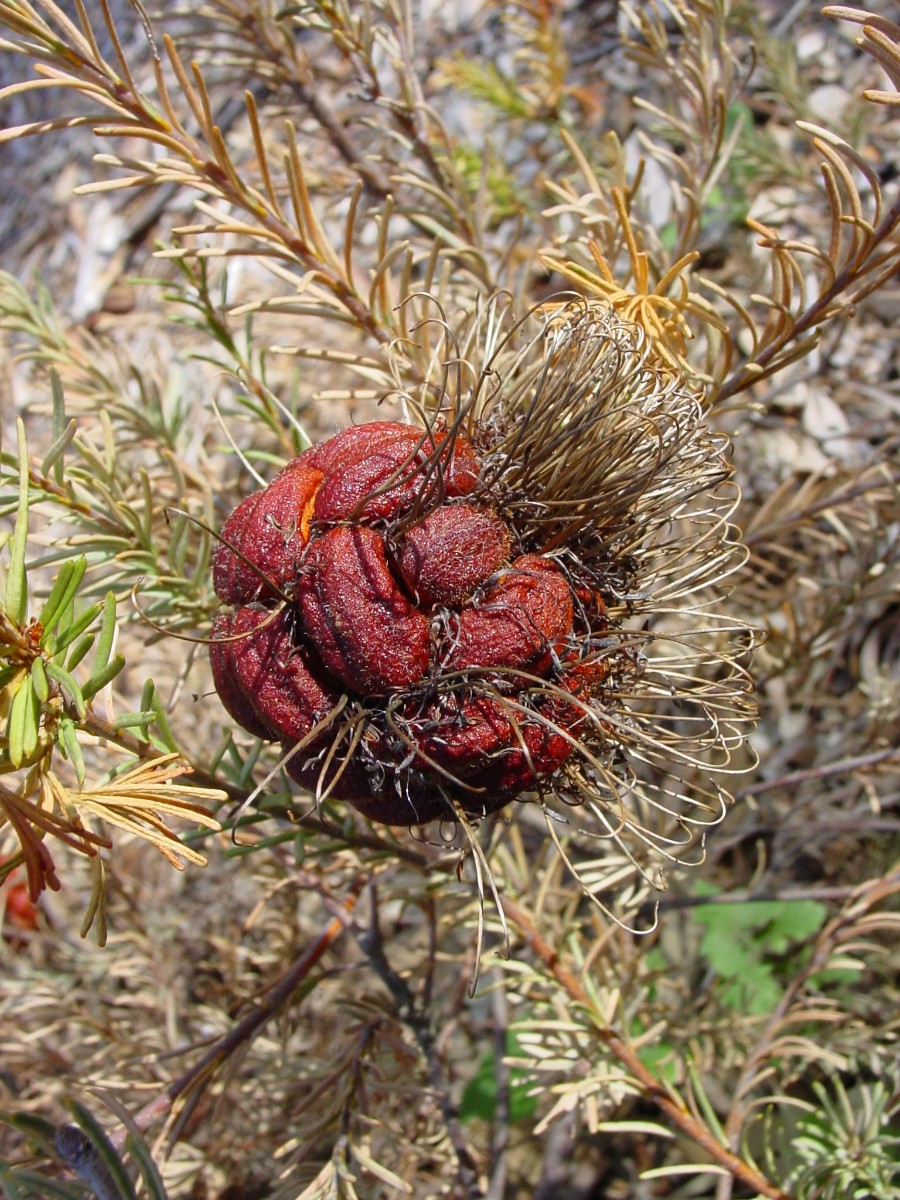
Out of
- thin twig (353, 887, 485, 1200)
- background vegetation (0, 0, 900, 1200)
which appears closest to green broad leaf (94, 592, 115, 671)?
background vegetation (0, 0, 900, 1200)

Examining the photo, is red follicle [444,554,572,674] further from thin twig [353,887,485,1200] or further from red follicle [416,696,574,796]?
thin twig [353,887,485,1200]

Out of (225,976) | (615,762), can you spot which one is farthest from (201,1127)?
(615,762)

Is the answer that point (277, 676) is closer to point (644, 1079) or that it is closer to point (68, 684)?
point (68, 684)

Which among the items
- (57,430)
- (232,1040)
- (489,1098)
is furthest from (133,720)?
(489,1098)

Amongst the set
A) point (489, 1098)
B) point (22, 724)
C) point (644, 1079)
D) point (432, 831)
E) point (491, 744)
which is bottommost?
point (489, 1098)

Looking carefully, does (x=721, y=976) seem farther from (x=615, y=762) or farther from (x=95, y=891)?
(x=95, y=891)

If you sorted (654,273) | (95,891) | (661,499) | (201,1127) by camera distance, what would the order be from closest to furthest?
(95,891) < (661,499) < (654,273) < (201,1127)

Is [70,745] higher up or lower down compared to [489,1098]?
higher up

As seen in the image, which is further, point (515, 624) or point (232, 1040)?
point (232, 1040)
